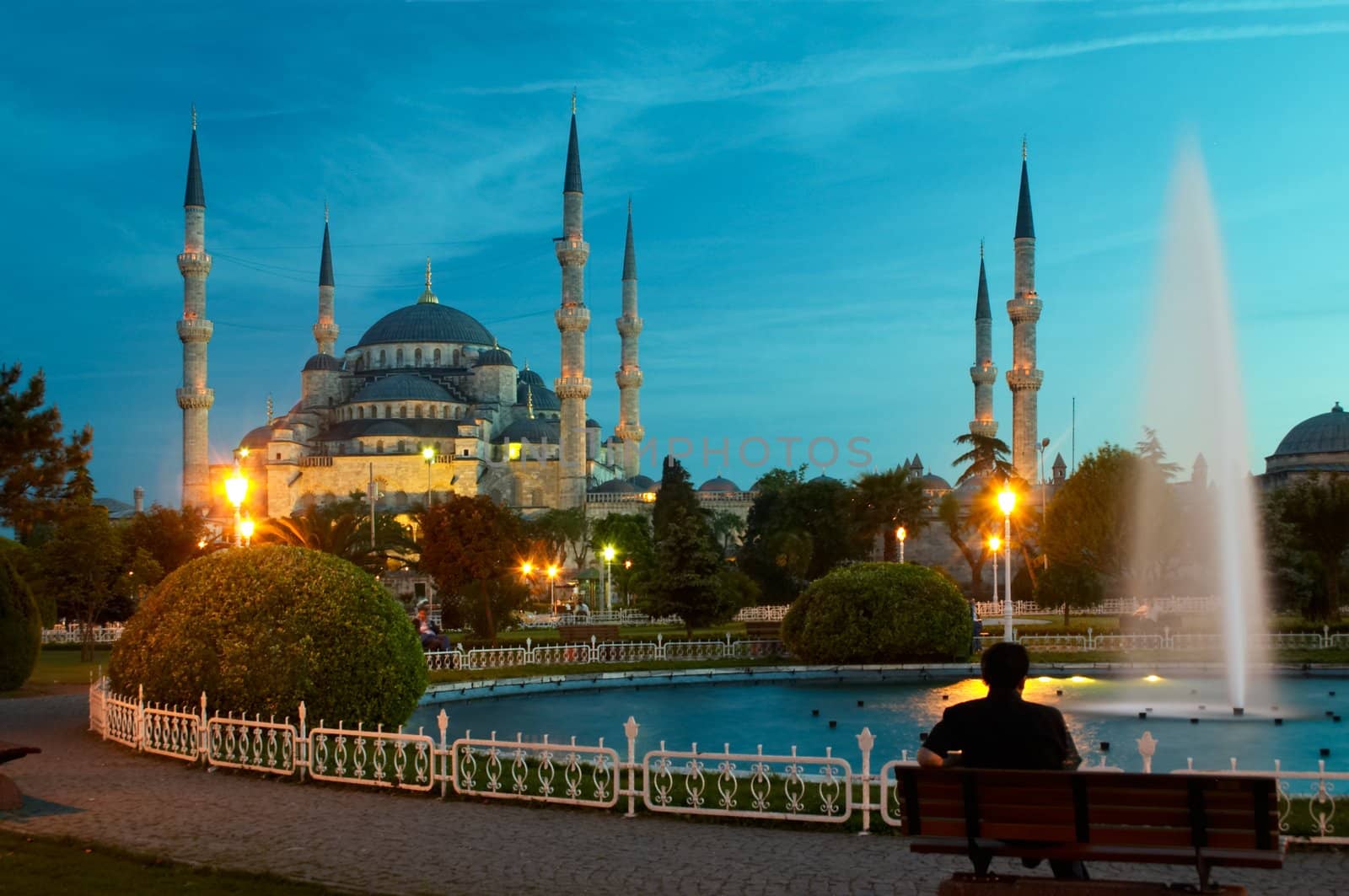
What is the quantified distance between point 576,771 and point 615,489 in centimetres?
5959

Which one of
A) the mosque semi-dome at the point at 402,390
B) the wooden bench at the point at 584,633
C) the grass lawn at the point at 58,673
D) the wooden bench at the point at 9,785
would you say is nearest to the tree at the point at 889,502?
the wooden bench at the point at 584,633

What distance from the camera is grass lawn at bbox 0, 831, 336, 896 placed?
7180mm

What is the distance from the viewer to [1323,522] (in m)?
35.5

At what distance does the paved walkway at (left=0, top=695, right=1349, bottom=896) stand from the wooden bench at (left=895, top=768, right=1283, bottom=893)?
1.68 metres

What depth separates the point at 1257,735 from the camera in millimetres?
14539

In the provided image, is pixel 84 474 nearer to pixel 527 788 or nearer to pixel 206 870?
pixel 527 788

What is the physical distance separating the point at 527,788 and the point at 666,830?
169 cm

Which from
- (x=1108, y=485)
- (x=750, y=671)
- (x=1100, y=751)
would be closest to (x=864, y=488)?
(x=1108, y=485)

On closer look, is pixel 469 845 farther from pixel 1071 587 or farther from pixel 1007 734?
pixel 1071 587

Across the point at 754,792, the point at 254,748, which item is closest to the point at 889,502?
the point at 254,748

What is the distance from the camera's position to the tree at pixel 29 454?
59.9ft

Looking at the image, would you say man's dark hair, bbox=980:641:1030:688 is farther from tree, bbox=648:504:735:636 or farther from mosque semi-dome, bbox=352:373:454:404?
mosque semi-dome, bbox=352:373:454:404

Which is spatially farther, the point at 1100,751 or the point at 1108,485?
the point at 1108,485

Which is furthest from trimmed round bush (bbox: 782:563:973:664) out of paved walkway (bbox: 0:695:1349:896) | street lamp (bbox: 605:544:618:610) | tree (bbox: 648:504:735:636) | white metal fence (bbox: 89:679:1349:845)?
street lamp (bbox: 605:544:618:610)
